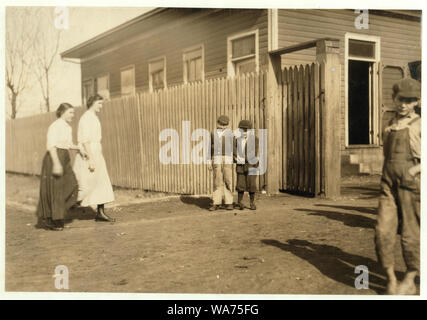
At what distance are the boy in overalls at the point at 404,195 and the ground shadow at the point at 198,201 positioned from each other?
4.58 m

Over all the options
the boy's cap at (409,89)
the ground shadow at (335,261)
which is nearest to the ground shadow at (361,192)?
the ground shadow at (335,261)

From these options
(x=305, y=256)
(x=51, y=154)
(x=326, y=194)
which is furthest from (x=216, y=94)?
(x=305, y=256)

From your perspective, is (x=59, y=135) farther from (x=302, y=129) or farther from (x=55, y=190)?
(x=302, y=129)

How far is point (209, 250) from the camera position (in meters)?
4.87

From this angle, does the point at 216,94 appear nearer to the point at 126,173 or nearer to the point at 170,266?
the point at 126,173

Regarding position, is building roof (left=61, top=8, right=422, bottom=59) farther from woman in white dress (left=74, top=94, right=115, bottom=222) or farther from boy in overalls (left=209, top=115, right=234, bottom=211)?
woman in white dress (left=74, top=94, right=115, bottom=222)

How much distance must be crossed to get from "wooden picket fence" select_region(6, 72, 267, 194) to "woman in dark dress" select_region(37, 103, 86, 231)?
3.62 m

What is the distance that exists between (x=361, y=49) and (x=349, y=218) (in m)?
7.34

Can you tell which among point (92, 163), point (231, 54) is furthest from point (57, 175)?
point (231, 54)

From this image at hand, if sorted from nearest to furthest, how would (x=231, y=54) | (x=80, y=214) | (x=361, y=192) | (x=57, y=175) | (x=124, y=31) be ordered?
(x=57, y=175)
(x=80, y=214)
(x=361, y=192)
(x=231, y=54)
(x=124, y=31)

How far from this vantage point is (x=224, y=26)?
12055mm

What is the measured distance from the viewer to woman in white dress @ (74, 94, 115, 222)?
6355mm

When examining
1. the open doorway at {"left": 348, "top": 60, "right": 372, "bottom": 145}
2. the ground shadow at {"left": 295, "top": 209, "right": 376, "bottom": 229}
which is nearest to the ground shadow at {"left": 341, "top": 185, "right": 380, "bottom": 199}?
the ground shadow at {"left": 295, "top": 209, "right": 376, "bottom": 229}
